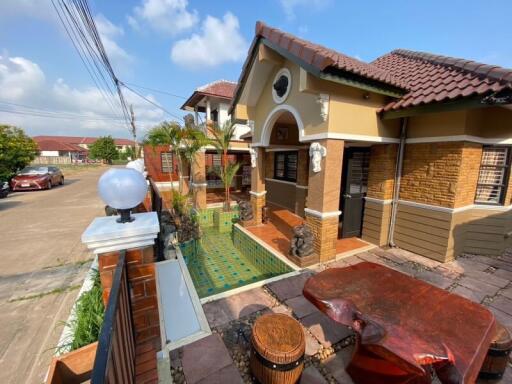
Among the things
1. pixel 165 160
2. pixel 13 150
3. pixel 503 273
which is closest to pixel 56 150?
pixel 13 150

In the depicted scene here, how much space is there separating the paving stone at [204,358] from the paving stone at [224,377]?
0.12 feet

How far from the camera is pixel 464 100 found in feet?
12.6

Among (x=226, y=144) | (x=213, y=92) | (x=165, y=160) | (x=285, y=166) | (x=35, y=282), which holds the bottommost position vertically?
(x=35, y=282)

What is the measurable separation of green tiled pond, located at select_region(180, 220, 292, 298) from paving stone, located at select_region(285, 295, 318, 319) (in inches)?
52.2

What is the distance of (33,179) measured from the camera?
15.6 m

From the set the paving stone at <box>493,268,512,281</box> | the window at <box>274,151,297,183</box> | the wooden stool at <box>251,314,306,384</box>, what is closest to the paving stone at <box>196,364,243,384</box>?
the wooden stool at <box>251,314,306,384</box>

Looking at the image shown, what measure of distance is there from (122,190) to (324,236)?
427 cm

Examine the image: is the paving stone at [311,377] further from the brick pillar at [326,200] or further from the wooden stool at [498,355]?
the brick pillar at [326,200]

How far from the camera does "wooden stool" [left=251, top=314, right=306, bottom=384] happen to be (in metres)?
1.98

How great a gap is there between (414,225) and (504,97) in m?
3.04

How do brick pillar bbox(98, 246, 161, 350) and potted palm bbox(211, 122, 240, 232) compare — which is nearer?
brick pillar bbox(98, 246, 161, 350)

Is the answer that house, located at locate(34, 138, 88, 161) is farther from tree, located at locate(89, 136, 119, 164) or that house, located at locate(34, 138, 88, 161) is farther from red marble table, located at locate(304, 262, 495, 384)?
red marble table, located at locate(304, 262, 495, 384)

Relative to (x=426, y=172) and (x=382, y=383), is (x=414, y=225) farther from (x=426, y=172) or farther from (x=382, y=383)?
(x=382, y=383)

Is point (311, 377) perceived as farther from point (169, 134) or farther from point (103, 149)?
point (103, 149)
